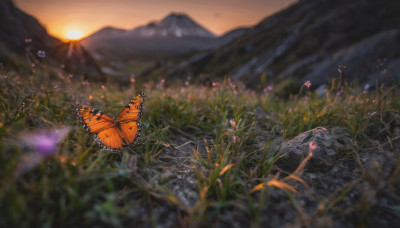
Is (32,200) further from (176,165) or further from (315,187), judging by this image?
(315,187)

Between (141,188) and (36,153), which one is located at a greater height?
(36,153)

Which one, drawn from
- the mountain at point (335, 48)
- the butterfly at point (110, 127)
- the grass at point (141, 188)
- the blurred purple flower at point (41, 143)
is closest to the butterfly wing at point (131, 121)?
the butterfly at point (110, 127)

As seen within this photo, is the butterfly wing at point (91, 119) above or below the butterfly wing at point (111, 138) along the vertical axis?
above

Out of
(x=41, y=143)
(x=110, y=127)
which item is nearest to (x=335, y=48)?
(x=110, y=127)

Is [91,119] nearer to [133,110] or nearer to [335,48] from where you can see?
[133,110]

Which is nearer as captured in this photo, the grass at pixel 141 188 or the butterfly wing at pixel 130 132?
the grass at pixel 141 188

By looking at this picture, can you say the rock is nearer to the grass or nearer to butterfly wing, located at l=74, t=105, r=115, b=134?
the grass

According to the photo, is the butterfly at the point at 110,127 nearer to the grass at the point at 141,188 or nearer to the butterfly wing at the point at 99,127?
the butterfly wing at the point at 99,127

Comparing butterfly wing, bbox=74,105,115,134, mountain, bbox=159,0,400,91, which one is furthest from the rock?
mountain, bbox=159,0,400,91
